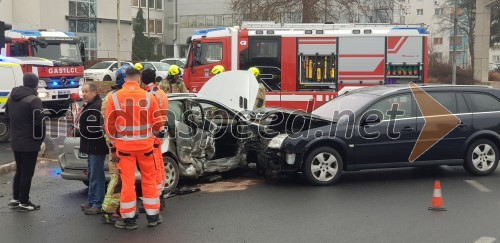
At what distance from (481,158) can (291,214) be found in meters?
3.86

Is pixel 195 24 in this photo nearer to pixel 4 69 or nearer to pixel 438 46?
pixel 438 46

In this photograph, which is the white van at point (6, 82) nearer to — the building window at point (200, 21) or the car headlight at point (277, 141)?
the car headlight at point (277, 141)

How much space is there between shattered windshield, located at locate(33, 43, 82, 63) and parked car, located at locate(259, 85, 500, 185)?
1229cm

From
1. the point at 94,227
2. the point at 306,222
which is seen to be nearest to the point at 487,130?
the point at 306,222

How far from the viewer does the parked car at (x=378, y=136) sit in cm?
851

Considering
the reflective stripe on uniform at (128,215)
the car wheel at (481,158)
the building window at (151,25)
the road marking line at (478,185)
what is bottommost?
the road marking line at (478,185)

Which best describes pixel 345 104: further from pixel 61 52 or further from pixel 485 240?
pixel 61 52

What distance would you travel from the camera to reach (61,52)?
1936 centimetres

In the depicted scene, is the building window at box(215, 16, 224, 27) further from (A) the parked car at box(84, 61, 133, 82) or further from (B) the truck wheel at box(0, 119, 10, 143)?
(B) the truck wheel at box(0, 119, 10, 143)

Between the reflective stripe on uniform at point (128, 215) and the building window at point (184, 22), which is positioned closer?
the reflective stripe on uniform at point (128, 215)

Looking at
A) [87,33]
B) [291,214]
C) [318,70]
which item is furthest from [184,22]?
[291,214]

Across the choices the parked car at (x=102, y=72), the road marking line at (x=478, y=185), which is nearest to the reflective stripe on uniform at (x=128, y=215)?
the road marking line at (x=478, y=185)

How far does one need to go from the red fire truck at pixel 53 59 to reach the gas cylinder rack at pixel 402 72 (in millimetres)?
9771

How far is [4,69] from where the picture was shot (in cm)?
1339
